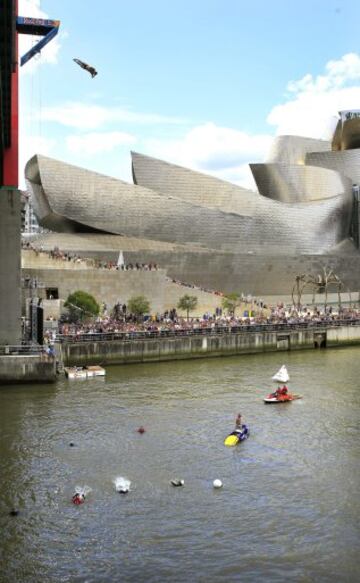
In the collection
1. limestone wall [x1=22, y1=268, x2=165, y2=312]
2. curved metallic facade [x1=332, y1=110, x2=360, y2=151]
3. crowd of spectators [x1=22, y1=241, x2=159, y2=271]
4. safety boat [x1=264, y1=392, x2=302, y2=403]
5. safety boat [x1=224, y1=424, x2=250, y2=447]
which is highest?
curved metallic facade [x1=332, y1=110, x2=360, y2=151]

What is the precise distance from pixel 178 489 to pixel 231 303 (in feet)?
105

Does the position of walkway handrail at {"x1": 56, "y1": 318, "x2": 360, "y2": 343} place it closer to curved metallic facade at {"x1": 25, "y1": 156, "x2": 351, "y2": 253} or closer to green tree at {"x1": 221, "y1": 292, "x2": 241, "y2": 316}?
green tree at {"x1": 221, "y1": 292, "x2": 241, "y2": 316}

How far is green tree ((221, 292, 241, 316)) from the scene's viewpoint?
45.2m

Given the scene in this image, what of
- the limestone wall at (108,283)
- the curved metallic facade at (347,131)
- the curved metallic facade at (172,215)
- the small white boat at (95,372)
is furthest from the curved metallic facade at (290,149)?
the small white boat at (95,372)

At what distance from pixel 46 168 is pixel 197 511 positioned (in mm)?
38597

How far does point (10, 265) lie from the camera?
1037 inches

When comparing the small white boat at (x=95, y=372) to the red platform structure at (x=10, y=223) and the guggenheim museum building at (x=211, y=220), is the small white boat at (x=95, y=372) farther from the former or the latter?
the guggenheim museum building at (x=211, y=220)

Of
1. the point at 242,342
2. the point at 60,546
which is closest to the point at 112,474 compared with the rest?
the point at 60,546

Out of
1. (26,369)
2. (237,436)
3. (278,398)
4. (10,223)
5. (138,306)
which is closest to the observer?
(237,436)

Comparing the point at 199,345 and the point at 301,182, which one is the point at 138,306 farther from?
the point at 301,182

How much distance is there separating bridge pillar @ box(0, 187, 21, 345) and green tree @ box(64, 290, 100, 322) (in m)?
10.7

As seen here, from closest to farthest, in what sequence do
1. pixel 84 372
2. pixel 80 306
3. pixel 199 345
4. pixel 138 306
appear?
pixel 84 372, pixel 199 345, pixel 80 306, pixel 138 306

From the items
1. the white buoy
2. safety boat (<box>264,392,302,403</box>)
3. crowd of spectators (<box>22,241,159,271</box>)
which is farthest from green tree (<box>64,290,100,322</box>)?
the white buoy

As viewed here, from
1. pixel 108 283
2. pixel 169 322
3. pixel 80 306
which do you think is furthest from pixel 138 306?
pixel 80 306
